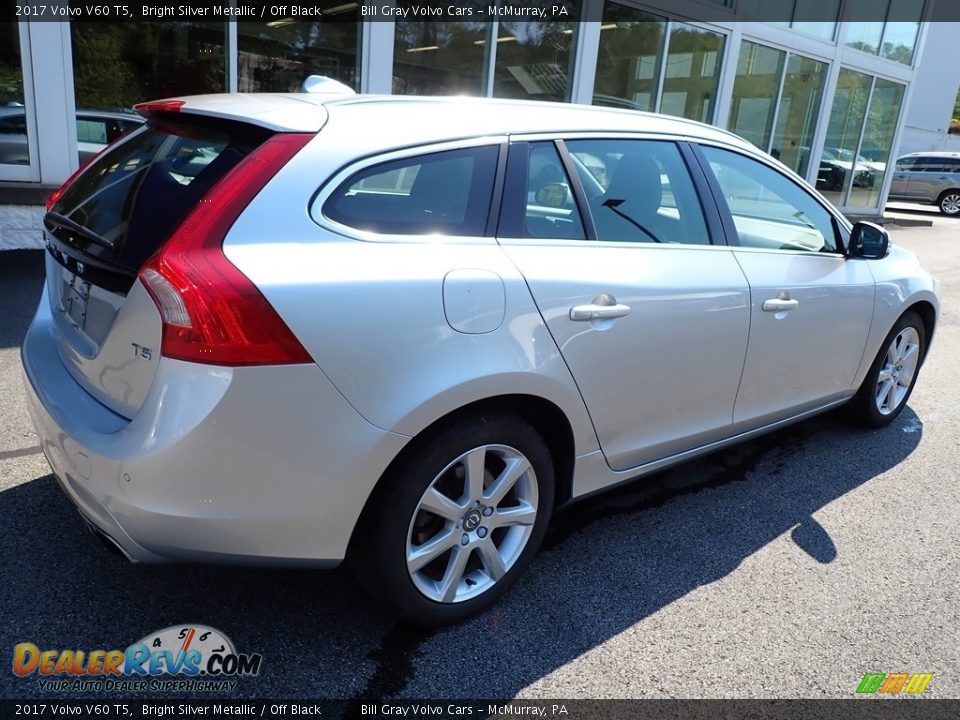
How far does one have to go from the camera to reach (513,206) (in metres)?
2.41

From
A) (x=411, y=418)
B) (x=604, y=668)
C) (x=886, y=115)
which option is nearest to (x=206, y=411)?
(x=411, y=418)

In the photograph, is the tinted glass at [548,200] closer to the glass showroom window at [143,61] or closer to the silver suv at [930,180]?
the glass showroom window at [143,61]

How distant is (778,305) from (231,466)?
2337mm

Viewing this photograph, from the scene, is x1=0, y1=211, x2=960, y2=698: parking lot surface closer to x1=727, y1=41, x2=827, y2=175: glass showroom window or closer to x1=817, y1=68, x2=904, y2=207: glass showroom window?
x1=727, y1=41, x2=827, y2=175: glass showroom window

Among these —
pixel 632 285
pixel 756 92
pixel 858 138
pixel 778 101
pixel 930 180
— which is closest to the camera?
pixel 632 285

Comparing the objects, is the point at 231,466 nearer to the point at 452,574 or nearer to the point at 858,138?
the point at 452,574

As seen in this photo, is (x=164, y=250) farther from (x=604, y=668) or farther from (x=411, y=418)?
(x=604, y=668)

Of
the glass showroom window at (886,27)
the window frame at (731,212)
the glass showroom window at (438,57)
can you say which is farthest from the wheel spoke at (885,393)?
the glass showroom window at (886,27)

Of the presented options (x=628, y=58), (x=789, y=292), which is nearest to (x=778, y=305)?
(x=789, y=292)

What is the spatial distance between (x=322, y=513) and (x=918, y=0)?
1974 cm

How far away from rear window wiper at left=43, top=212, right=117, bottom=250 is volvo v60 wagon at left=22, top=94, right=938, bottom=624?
0.6 inches

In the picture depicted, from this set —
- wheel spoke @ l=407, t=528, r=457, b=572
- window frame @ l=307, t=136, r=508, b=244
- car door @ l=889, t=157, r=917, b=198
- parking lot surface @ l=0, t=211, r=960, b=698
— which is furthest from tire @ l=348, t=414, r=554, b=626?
car door @ l=889, t=157, r=917, b=198

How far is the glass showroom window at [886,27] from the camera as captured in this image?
15664 mm

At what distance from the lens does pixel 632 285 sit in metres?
2.59
